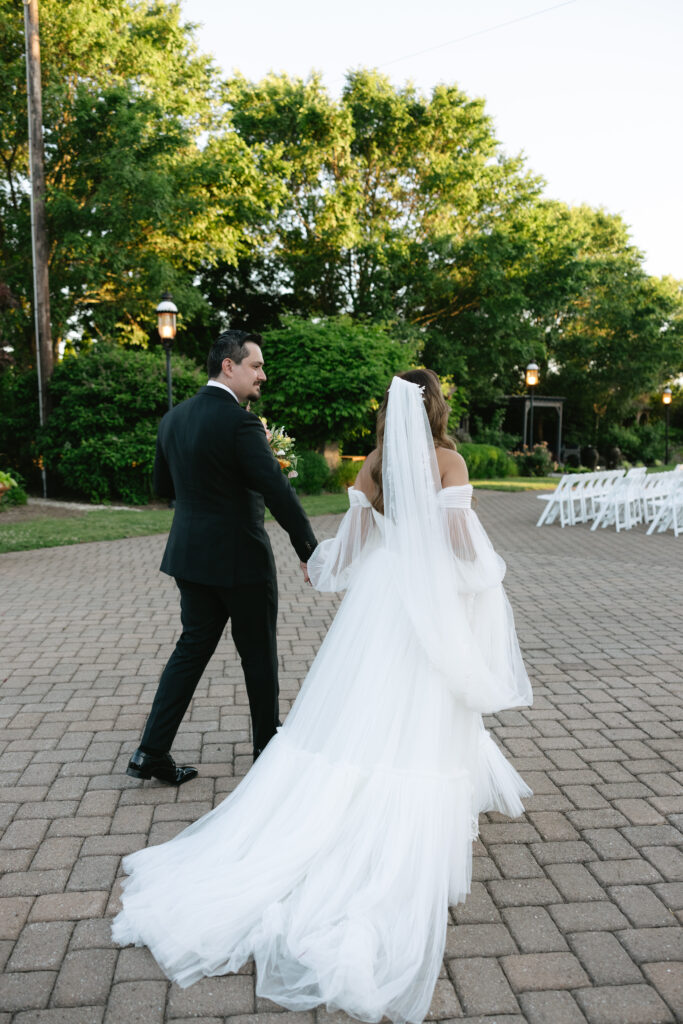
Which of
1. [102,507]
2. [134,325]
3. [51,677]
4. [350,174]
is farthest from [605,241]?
[51,677]

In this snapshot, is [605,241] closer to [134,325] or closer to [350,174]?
[350,174]

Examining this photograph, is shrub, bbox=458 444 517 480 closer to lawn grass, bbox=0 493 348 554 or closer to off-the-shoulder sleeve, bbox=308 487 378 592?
lawn grass, bbox=0 493 348 554

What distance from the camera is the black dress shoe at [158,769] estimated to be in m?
3.64

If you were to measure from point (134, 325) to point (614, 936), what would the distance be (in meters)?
21.9

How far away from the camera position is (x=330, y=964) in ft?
7.62

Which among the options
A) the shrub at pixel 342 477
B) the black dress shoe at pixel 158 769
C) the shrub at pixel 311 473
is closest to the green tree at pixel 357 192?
the shrub at pixel 342 477

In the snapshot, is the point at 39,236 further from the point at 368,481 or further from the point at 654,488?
the point at 368,481

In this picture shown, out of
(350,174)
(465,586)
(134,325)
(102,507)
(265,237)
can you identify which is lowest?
(102,507)

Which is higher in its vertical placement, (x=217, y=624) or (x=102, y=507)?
(x=217, y=624)

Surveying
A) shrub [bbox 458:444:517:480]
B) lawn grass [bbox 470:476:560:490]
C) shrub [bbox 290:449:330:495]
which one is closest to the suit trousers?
shrub [bbox 290:449:330:495]

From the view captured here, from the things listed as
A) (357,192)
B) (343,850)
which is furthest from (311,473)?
(343,850)

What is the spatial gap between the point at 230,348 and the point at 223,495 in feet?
2.14

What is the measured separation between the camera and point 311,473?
63.0ft

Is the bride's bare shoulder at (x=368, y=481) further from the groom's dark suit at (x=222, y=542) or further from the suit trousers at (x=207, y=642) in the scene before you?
the suit trousers at (x=207, y=642)
